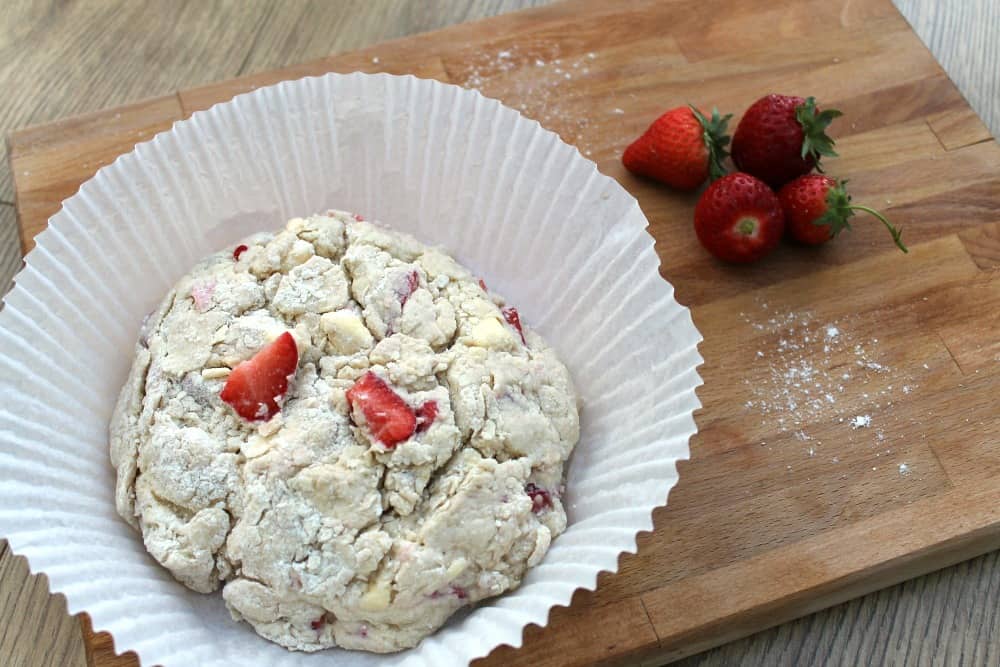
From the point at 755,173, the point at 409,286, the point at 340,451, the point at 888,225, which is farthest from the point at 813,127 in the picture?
the point at 340,451

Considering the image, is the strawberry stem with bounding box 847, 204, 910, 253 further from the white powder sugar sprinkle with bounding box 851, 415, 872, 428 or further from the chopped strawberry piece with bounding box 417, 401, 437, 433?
the chopped strawberry piece with bounding box 417, 401, 437, 433

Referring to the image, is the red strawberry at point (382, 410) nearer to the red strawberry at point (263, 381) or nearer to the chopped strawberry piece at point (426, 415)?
the chopped strawberry piece at point (426, 415)

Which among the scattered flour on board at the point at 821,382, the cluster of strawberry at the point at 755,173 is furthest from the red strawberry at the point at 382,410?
the cluster of strawberry at the point at 755,173

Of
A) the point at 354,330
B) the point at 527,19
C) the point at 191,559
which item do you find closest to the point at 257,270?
the point at 354,330

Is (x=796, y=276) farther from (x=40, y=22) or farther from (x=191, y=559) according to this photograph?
(x=40, y=22)

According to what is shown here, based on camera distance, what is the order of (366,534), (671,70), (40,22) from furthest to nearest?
1. (40,22)
2. (671,70)
3. (366,534)

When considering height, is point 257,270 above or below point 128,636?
above
